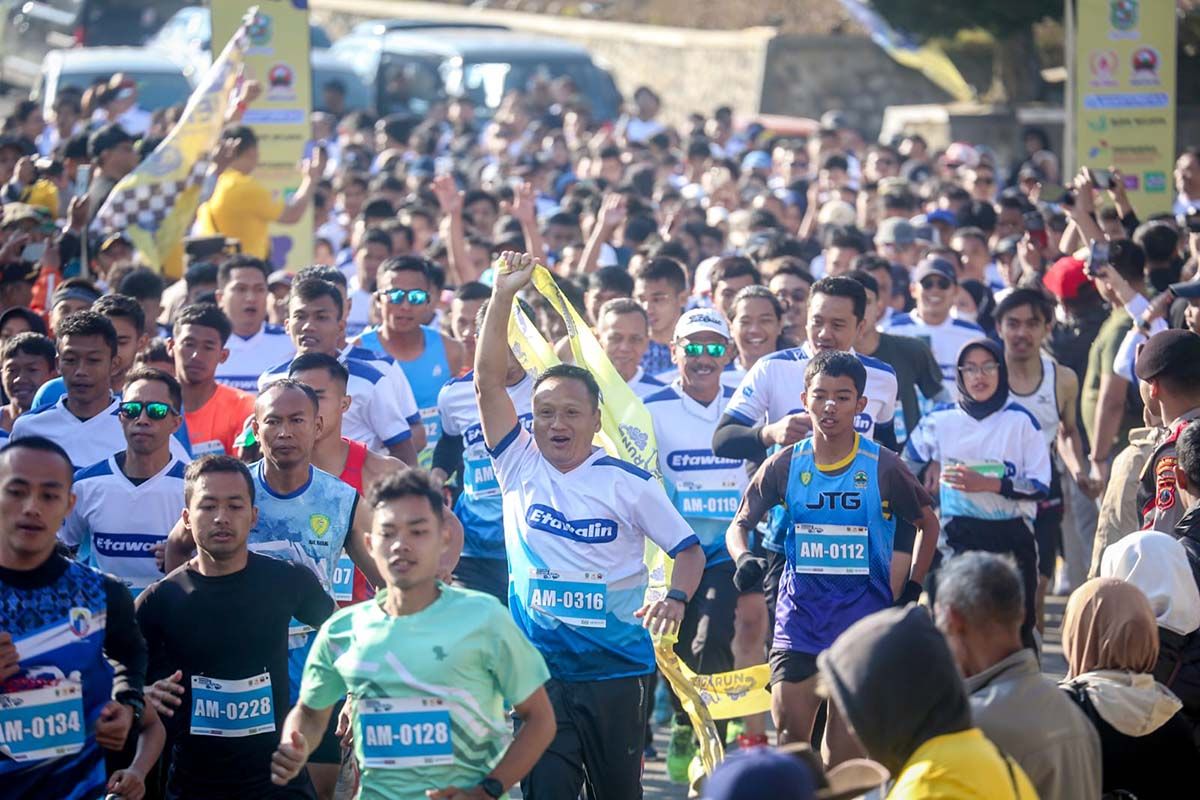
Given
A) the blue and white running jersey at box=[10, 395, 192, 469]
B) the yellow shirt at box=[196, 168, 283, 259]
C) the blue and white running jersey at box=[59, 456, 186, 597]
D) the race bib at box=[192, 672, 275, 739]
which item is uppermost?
the yellow shirt at box=[196, 168, 283, 259]

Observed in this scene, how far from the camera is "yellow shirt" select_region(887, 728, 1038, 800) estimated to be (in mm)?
4152

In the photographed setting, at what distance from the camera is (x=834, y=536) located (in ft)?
24.7

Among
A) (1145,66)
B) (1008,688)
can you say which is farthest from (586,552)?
(1145,66)

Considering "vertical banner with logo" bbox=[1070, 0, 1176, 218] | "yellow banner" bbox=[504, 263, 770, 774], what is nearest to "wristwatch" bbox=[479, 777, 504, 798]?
"yellow banner" bbox=[504, 263, 770, 774]

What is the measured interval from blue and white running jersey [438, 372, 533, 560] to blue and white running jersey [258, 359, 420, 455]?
0.77 ft

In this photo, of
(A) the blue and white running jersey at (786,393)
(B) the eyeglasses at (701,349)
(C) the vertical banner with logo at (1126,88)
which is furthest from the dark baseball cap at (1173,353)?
(C) the vertical banner with logo at (1126,88)

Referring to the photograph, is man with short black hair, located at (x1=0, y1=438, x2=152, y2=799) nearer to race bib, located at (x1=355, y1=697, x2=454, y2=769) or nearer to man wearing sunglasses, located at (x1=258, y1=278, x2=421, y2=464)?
race bib, located at (x1=355, y1=697, x2=454, y2=769)

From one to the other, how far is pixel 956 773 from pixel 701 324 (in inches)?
200

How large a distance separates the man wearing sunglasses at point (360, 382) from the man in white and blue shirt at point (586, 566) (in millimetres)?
1776

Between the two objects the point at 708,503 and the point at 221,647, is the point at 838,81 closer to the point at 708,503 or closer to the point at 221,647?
the point at 708,503

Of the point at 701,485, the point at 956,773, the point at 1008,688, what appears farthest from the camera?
the point at 701,485

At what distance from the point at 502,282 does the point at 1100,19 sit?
10112mm

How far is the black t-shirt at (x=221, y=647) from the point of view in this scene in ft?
20.2

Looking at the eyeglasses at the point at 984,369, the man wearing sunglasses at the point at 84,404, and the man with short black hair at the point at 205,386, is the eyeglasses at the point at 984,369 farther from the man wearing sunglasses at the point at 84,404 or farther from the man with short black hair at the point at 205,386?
the man wearing sunglasses at the point at 84,404
